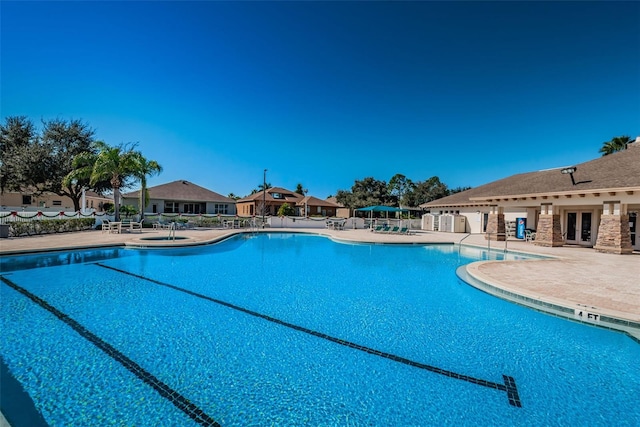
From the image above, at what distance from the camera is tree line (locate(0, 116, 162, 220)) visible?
783 inches

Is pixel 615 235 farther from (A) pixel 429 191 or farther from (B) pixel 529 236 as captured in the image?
(A) pixel 429 191

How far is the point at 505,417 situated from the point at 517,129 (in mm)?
26418

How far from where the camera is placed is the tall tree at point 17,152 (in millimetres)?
22281

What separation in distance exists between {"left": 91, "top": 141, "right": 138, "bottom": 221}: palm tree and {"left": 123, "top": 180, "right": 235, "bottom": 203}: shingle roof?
11295 millimetres

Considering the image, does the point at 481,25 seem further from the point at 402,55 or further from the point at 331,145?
the point at 331,145

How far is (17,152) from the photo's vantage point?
23.0 m

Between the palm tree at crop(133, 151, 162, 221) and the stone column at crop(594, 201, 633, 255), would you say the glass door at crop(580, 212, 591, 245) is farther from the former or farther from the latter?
the palm tree at crop(133, 151, 162, 221)

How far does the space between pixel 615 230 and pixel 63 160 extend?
38063 millimetres

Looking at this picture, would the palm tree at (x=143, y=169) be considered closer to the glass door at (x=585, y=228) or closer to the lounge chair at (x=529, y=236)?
the lounge chair at (x=529, y=236)

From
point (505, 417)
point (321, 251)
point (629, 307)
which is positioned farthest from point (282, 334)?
point (321, 251)

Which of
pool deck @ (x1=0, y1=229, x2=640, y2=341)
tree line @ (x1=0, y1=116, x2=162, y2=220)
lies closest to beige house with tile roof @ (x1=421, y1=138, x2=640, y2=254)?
pool deck @ (x1=0, y1=229, x2=640, y2=341)

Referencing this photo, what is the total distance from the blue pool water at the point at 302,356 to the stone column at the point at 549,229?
11602 mm

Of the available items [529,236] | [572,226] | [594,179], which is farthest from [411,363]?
[572,226]

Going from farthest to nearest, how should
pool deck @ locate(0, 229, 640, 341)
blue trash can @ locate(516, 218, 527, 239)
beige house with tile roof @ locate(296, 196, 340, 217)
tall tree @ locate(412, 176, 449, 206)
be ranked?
1. tall tree @ locate(412, 176, 449, 206)
2. beige house with tile roof @ locate(296, 196, 340, 217)
3. blue trash can @ locate(516, 218, 527, 239)
4. pool deck @ locate(0, 229, 640, 341)
